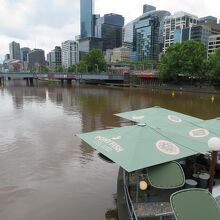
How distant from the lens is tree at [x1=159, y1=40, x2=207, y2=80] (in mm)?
52938

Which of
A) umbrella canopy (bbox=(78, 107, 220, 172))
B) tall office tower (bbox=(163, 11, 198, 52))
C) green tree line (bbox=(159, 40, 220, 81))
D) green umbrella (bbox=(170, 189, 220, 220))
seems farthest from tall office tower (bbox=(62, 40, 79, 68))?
green umbrella (bbox=(170, 189, 220, 220))

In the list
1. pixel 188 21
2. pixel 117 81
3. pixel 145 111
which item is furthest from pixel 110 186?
pixel 188 21

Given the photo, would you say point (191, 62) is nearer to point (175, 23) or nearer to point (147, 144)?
point (147, 144)

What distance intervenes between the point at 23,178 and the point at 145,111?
582 cm

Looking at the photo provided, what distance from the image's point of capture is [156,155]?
627 centimetres

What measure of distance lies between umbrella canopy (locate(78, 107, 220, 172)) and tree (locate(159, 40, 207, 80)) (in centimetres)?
4824

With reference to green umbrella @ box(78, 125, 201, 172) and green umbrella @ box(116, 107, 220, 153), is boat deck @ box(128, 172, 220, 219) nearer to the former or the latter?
green umbrella @ box(78, 125, 201, 172)

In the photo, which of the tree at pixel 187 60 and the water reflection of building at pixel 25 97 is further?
the tree at pixel 187 60

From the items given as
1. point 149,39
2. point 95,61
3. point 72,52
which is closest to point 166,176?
point 95,61

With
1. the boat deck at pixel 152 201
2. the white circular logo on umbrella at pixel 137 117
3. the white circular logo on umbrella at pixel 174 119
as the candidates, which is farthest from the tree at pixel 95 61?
the boat deck at pixel 152 201

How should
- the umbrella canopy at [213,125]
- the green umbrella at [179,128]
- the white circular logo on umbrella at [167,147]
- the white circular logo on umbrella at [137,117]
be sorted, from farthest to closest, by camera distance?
the white circular logo on umbrella at [137,117]
the umbrella canopy at [213,125]
the green umbrella at [179,128]
the white circular logo on umbrella at [167,147]

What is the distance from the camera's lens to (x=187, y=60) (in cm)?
5328

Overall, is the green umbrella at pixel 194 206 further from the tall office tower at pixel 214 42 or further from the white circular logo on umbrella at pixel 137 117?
the tall office tower at pixel 214 42

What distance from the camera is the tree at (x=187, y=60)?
174 feet
